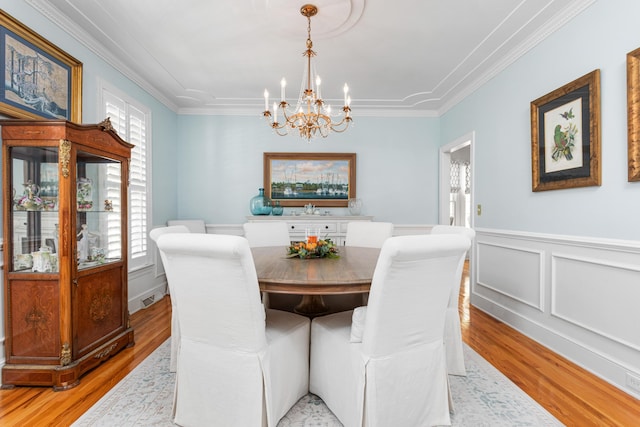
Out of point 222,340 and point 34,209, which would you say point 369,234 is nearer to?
point 222,340

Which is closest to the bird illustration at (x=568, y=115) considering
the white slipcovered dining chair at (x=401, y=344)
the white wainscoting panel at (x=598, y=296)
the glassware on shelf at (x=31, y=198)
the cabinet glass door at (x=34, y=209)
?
the white wainscoting panel at (x=598, y=296)

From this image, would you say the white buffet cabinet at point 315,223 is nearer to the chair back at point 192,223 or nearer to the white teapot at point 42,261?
the chair back at point 192,223

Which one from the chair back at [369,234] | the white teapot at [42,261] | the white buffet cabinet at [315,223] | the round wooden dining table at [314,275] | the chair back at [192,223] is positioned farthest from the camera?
the white buffet cabinet at [315,223]

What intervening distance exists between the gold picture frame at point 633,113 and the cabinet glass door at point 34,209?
358 cm

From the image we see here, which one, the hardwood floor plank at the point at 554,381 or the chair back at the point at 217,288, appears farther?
the hardwood floor plank at the point at 554,381

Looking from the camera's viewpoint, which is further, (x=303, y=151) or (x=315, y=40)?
(x=303, y=151)

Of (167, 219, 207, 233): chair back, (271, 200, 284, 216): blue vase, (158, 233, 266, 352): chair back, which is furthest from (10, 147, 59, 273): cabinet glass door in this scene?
(271, 200, 284, 216): blue vase

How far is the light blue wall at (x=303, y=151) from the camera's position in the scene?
4742 millimetres

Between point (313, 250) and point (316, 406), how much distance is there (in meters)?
0.99

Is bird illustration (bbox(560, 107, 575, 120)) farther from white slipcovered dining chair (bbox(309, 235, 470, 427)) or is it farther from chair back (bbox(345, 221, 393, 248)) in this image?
white slipcovered dining chair (bbox(309, 235, 470, 427))

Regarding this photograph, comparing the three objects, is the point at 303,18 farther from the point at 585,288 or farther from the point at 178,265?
the point at 585,288

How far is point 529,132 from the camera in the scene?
2.92 meters

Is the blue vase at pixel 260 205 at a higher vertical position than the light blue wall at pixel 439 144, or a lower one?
lower

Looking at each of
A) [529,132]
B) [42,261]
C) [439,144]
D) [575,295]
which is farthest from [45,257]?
[439,144]
